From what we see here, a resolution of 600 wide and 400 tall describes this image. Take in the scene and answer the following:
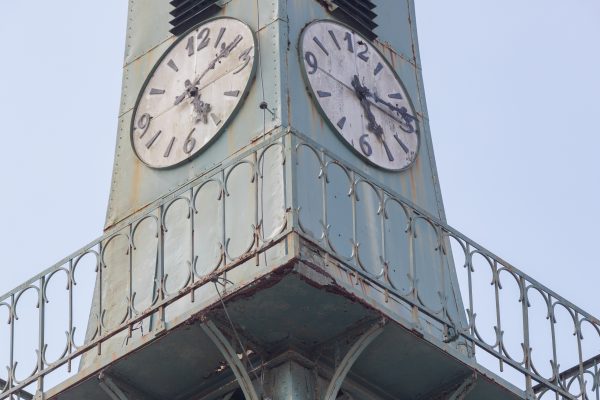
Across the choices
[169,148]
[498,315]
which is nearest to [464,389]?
[498,315]

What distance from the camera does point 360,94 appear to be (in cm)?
1966

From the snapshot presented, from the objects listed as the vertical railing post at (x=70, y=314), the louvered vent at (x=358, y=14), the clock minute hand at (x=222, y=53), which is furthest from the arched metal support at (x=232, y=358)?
the louvered vent at (x=358, y=14)

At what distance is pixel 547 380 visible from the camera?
1805 cm

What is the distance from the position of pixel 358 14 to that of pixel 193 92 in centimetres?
193

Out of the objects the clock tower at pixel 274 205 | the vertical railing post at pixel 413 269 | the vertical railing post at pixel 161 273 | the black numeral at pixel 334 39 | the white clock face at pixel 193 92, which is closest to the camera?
the clock tower at pixel 274 205

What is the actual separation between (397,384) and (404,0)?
5.44 m

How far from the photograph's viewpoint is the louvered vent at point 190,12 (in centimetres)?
2008

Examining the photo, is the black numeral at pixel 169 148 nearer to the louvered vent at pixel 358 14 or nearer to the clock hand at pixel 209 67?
the clock hand at pixel 209 67

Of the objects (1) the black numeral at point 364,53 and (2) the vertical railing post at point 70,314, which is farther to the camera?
(1) the black numeral at point 364,53

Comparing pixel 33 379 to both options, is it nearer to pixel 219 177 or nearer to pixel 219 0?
pixel 219 177

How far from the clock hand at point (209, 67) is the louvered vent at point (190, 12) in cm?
58

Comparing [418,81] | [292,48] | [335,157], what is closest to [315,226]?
[335,157]

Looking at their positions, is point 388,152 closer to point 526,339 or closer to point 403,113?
point 403,113

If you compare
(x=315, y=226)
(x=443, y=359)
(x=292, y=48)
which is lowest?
(x=443, y=359)
